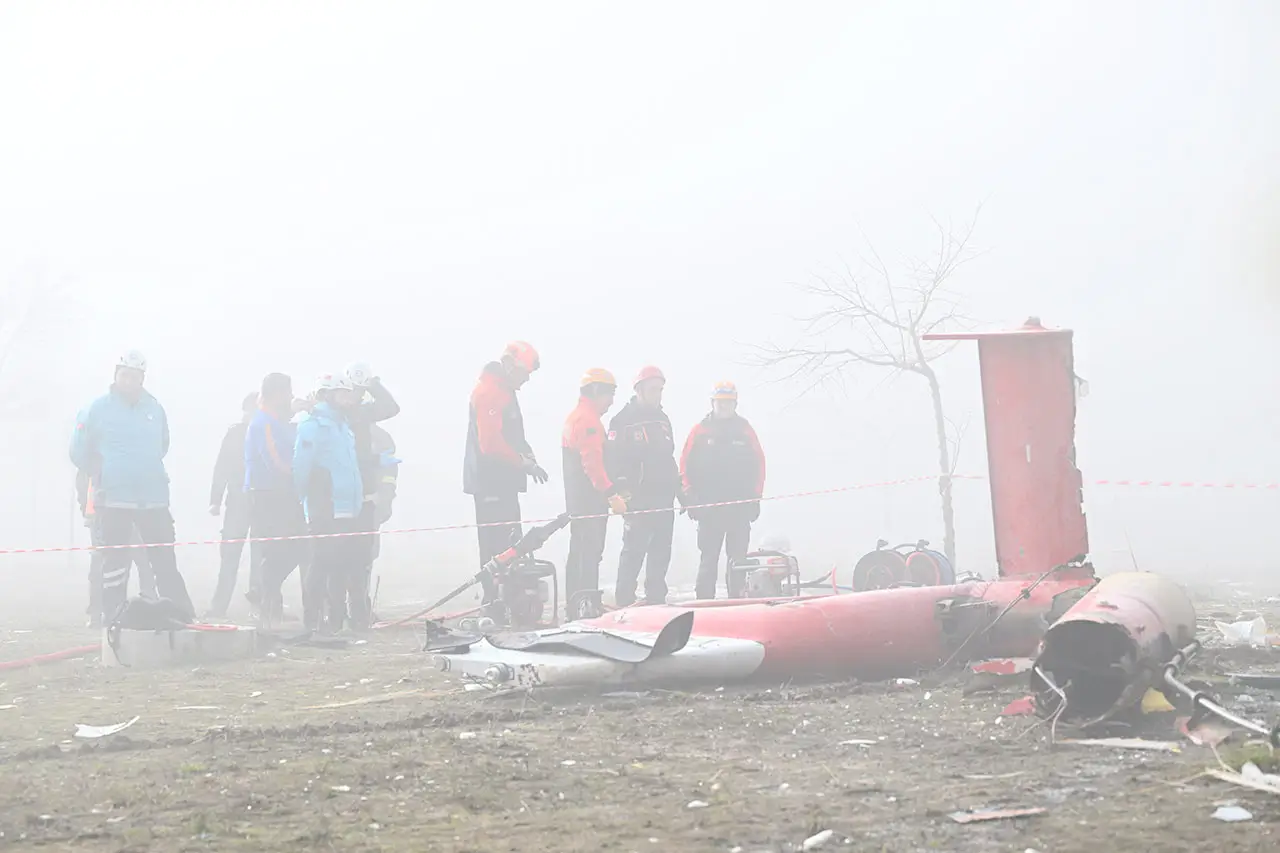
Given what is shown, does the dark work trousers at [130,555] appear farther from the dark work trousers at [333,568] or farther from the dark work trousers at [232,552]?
the dark work trousers at [232,552]

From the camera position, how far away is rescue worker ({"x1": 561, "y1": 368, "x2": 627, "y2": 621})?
39.8 ft

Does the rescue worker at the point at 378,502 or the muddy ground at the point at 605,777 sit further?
the rescue worker at the point at 378,502

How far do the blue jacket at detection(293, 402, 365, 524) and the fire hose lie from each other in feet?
22.9

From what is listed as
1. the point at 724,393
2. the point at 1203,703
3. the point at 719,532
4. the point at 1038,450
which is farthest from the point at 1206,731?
the point at 724,393

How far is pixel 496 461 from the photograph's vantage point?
12.1 meters

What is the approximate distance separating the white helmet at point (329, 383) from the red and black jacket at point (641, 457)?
2.43 m

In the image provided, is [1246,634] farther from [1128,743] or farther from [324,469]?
[324,469]

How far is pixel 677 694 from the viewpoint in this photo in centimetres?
680

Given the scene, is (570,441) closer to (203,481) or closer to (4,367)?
(4,367)

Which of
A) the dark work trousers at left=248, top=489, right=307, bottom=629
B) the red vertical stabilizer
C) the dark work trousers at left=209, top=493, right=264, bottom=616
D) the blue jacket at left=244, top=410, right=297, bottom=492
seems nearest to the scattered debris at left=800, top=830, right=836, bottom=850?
the red vertical stabilizer

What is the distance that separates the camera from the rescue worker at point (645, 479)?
494 inches

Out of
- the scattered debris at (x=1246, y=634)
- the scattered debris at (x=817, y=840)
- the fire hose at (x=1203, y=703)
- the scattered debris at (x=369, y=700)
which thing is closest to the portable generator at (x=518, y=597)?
the scattered debris at (x=369, y=700)

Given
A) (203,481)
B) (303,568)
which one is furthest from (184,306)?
(303,568)

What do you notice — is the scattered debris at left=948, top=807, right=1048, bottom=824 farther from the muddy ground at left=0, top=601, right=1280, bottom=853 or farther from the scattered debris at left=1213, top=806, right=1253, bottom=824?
the scattered debris at left=1213, top=806, right=1253, bottom=824
